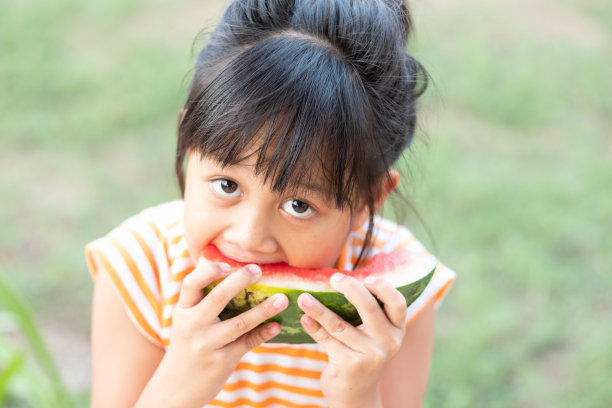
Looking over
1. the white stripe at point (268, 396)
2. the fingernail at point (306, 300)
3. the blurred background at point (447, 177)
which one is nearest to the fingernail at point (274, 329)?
the fingernail at point (306, 300)

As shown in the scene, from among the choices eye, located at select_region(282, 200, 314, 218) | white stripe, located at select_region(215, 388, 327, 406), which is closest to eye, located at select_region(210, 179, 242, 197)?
eye, located at select_region(282, 200, 314, 218)

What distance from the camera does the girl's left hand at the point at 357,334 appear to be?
1.65m

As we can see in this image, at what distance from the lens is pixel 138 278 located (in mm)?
1934

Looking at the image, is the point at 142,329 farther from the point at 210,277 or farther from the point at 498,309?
the point at 498,309

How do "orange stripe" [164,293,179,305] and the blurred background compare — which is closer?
"orange stripe" [164,293,179,305]

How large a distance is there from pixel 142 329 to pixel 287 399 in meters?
0.44

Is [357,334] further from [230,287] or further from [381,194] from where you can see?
[381,194]

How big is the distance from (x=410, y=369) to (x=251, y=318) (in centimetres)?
62

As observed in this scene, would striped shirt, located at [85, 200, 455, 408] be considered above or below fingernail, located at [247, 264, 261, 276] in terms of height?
below

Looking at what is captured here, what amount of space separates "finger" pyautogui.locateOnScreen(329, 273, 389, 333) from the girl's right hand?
136 mm

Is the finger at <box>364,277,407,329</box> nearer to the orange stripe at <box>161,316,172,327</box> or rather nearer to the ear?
the ear

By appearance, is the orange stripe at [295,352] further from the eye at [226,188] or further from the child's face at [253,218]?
the eye at [226,188]

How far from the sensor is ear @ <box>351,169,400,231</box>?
1.94 m

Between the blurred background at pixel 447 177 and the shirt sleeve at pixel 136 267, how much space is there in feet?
1.76
